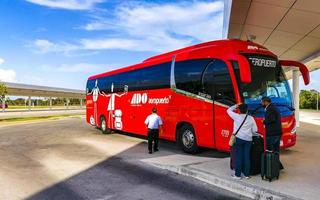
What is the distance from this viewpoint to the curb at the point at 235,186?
6131 millimetres

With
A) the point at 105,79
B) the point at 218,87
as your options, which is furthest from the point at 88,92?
the point at 218,87

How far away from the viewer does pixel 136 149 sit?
12.5 meters

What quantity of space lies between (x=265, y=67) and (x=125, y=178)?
5.24 meters

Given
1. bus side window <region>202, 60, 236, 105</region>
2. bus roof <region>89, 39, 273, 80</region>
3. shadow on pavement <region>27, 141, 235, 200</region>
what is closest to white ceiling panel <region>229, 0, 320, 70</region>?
bus roof <region>89, 39, 273, 80</region>

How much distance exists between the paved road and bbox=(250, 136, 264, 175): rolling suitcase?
1.21 metres

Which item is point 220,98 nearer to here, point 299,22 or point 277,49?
point 299,22

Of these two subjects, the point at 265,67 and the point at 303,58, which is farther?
the point at 303,58

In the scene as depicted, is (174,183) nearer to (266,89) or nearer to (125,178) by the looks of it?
(125,178)

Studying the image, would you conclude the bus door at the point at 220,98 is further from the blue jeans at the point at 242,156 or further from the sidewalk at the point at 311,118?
the sidewalk at the point at 311,118

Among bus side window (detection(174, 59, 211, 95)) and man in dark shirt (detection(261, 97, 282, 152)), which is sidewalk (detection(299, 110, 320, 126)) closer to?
bus side window (detection(174, 59, 211, 95))

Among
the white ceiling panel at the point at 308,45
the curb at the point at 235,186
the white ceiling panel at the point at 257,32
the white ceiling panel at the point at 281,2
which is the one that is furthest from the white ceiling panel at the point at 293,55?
the curb at the point at 235,186

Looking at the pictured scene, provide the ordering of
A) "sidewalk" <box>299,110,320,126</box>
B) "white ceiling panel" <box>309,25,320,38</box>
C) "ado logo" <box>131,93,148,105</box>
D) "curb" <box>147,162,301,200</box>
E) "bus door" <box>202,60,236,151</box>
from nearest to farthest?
"curb" <box>147,162,301,200</box>, "bus door" <box>202,60,236,151</box>, "white ceiling panel" <box>309,25,320,38</box>, "ado logo" <box>131,93,148,105</box>, "sidewalk" <box>299,110,320,126</box>

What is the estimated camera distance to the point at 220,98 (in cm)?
981

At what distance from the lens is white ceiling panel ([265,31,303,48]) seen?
14249 millimetres
